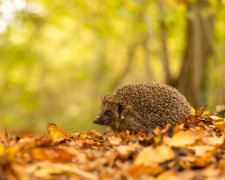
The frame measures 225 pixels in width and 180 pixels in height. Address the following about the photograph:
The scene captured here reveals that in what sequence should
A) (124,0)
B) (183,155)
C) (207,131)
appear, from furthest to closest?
(124,0) < (207,131) < (183,155)

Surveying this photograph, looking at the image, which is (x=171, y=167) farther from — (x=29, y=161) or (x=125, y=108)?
(x=125, y=108)

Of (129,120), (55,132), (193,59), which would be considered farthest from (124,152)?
(193,59)

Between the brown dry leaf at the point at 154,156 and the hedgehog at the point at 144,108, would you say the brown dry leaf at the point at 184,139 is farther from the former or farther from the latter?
the hedgehog at the point at 144,108

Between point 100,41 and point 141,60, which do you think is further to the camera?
point 141,60

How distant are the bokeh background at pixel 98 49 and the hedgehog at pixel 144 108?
4.43 metres

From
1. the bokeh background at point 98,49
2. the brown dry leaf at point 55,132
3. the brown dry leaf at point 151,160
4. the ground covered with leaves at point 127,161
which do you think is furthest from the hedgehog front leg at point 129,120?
the bokeh background at point 98,49

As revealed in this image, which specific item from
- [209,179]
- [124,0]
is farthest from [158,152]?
[124,0]

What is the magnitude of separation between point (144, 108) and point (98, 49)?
18.7 meters

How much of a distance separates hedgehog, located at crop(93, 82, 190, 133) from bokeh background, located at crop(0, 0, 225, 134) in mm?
4434

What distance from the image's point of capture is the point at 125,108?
562 centimetres

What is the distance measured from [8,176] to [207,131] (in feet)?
9.26

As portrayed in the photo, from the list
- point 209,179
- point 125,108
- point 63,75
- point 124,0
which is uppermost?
point 124,0

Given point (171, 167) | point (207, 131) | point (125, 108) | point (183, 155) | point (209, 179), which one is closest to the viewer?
point (209, 179)

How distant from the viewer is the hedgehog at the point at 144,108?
5.33 m
